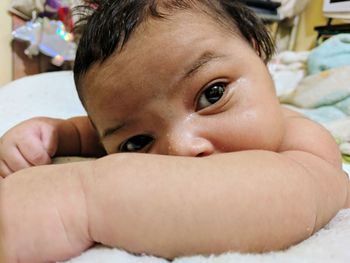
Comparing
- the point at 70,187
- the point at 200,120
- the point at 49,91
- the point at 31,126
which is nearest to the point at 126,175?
the point at 70,187

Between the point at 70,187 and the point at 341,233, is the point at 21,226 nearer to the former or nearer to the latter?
the point at 70,187

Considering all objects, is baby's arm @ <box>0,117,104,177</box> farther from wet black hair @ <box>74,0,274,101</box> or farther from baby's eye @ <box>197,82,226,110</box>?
baby's eye @ <box>197,82,226,110</box>

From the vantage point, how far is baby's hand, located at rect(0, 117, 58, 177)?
28.5 inches

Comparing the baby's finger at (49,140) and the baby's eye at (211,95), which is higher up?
the baby's eye at (211,95)

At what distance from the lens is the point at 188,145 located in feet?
1.68

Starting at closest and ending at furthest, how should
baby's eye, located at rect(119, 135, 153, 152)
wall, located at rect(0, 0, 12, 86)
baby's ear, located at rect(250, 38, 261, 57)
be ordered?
baby's eye, located at rect(119, 135, 153, 152) → baby's ear, located at rect(250, 38, 261, 57) → wall, located at rect(0, 0, 12, 86)

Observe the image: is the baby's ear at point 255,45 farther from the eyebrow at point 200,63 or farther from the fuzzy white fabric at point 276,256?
the fuzzy white fabric at point 276,256

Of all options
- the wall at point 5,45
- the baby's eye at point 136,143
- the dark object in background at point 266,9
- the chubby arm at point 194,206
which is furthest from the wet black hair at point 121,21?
the dark object in background at point 266,9

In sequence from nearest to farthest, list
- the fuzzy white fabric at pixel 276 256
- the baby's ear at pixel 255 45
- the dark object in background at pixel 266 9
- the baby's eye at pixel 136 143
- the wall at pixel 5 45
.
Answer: the fuzzy white fabric at pixel 276 256
the baby's eye at pixel 136 143
the baby's ear at pixel 255 45
the wall at pixel 5 45
the dark object in background at pixel 266 9

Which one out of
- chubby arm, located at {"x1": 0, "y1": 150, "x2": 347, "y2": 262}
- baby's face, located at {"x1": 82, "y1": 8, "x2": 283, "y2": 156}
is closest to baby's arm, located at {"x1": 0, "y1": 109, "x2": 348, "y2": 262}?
chubby arm, located at {"x1": 0, "y1": 150, "x2": 347, "y2": 262}

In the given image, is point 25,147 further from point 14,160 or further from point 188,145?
point 188,145

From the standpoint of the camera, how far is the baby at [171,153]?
14.5 inches

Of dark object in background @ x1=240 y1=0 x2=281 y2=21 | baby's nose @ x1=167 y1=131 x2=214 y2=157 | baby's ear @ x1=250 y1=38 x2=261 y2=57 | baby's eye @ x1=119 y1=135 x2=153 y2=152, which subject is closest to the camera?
baby's nose @ x1=167 y1=131 x2=214 y2=157

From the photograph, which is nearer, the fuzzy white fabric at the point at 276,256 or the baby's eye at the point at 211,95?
the fuzzy white fabric at the point at 276,256
